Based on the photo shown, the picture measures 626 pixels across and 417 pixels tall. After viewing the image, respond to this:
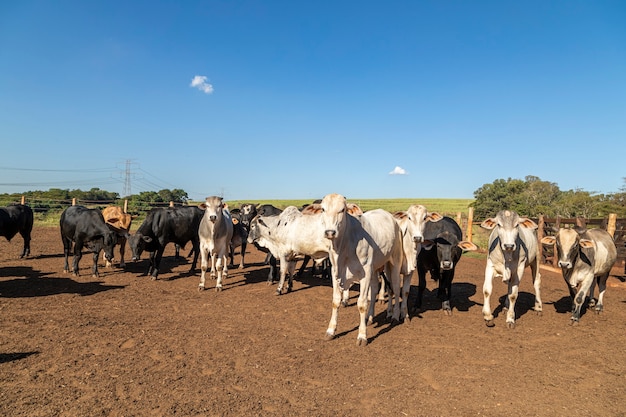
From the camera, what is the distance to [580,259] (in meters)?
8.22

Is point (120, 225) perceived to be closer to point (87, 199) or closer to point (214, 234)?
point (214, 234)

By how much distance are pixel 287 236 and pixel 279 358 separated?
16.9ft

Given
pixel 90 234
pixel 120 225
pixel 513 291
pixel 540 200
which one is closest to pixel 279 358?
pixel 513 291

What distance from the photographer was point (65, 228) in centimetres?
1152

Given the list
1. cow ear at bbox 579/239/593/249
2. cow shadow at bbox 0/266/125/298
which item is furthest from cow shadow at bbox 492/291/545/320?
cow shadow at bbox 0/266/125/298

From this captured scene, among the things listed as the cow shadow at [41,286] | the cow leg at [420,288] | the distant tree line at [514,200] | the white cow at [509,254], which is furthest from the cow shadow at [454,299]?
the distant tree line at [514,200]

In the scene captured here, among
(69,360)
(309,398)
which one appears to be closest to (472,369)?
(309,398)

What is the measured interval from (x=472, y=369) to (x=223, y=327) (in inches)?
173

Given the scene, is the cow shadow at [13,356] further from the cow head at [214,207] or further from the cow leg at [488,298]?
the cow leg at [488,298]

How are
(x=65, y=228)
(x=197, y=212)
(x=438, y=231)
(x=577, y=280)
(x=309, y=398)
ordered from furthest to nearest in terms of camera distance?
(x=197, y=212)
(x=65, y=228)
(x=438, y=231)
(x=577, y=280)
(x=309, y=398)

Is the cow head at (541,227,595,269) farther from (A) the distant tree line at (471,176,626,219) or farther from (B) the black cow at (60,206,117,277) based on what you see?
(A) the distant tree line at (471,176,626,219)

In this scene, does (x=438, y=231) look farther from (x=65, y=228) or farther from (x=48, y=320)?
(x=65, y=228)

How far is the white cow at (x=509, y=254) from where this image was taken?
7.29m

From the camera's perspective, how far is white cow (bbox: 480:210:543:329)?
287 inches
